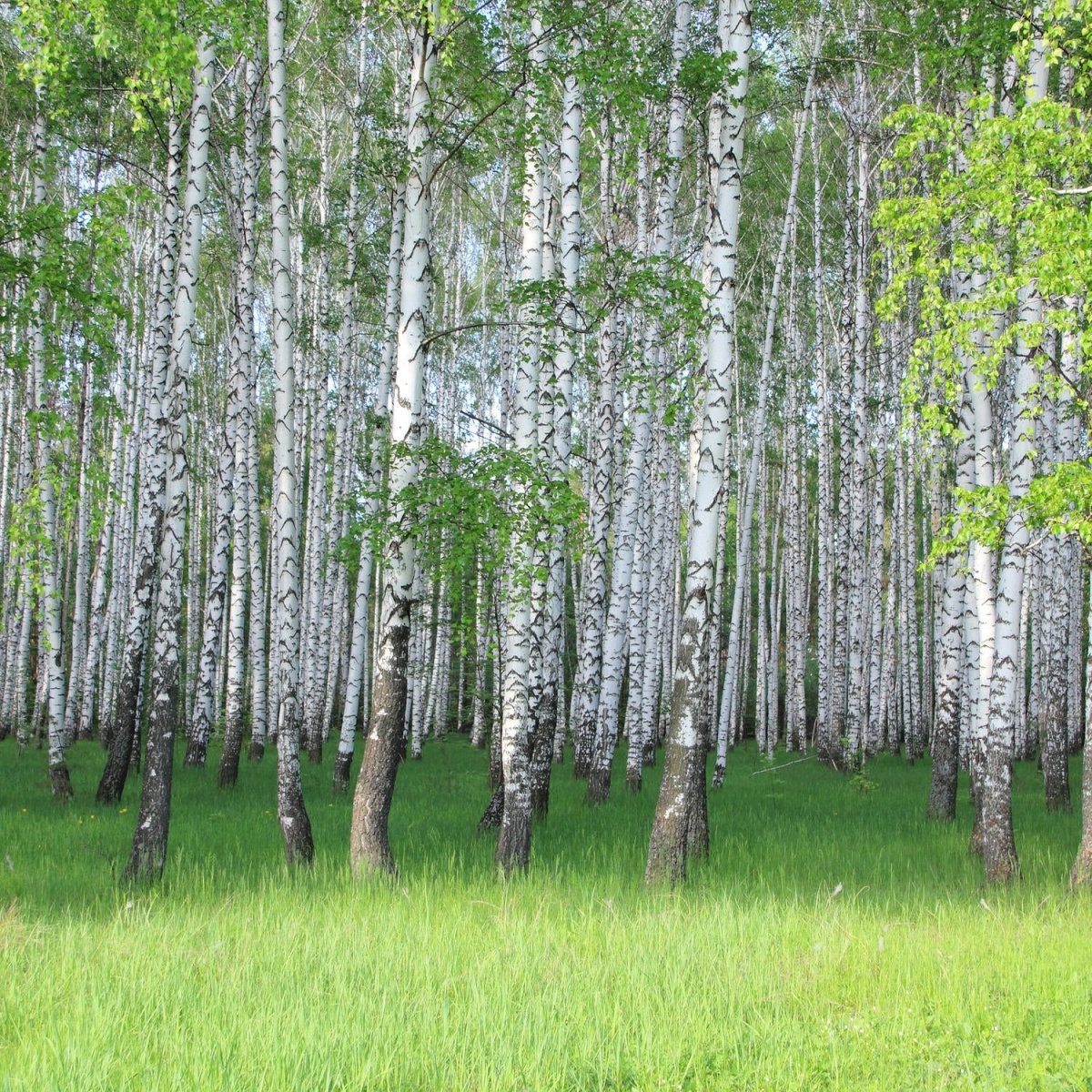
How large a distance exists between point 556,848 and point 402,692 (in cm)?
256

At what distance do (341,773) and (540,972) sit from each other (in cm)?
883

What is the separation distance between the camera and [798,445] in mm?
22422

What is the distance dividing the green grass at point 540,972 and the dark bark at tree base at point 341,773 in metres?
4.39

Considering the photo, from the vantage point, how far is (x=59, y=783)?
37.8 ft

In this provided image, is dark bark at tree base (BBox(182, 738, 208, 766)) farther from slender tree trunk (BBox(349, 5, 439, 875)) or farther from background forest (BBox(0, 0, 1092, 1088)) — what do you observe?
slender tree trunk (BBox(349, 5, 439, 875))

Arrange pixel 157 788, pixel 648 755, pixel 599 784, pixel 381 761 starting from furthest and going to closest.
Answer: pixel 648 755 < pixel 599 784 < pixel 157 788 < pixel 381 761

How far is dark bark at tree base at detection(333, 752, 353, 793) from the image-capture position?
13.1 meters

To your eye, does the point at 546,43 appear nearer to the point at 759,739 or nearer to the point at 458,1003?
the point at 458,1003

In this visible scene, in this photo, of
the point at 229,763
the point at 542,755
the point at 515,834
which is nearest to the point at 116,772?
the point at 229,763

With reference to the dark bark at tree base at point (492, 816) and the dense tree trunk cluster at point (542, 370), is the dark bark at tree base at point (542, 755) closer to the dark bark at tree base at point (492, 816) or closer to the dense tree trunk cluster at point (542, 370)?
the dense tree trunk cluster at point (542, 370)

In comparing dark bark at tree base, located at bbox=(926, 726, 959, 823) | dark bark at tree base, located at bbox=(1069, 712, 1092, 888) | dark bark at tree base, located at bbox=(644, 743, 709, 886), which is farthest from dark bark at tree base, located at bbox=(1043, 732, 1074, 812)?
dark bark at tree base, located at bbox=(644, 743, 709, 886)

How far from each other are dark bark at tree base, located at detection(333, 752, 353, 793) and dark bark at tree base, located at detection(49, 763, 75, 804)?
330 centimetres

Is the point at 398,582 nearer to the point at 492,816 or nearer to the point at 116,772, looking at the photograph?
the point at 492,816

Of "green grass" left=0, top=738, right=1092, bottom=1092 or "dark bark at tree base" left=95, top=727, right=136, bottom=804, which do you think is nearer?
"green grass" left=0, top=738, right=1092, bottom=1092
